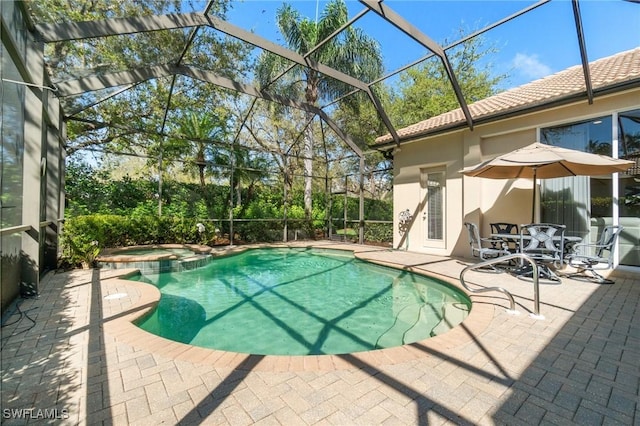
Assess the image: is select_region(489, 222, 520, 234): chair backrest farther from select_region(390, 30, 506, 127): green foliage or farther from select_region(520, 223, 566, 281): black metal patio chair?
select_region(390, 30, 506, 127): green foliage

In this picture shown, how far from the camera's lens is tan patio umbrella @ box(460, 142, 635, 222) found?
4774mm

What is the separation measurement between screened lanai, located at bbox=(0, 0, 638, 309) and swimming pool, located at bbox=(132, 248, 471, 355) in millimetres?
2287

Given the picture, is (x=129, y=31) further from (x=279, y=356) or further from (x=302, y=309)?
(x=279, y=356)

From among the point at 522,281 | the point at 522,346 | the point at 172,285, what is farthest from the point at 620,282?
the point at 172,285

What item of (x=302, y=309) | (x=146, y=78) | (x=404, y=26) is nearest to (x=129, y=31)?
(x=146, y=78)

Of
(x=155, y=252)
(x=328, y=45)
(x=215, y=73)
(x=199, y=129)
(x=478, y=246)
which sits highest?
(x=328, y=45)

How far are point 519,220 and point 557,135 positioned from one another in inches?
83.0

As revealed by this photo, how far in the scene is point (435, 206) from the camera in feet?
29.6

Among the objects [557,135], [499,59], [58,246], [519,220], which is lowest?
[58,246]

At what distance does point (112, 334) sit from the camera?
298 cm

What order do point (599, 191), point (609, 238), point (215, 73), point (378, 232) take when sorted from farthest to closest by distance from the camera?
point (378, 232) → point (215, 73) → point (599, 191) → point (609, 238)

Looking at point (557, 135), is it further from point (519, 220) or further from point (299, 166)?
point (299, 166)

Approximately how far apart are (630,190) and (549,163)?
2281 mm

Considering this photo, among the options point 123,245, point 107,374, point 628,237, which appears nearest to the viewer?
point 107,374
